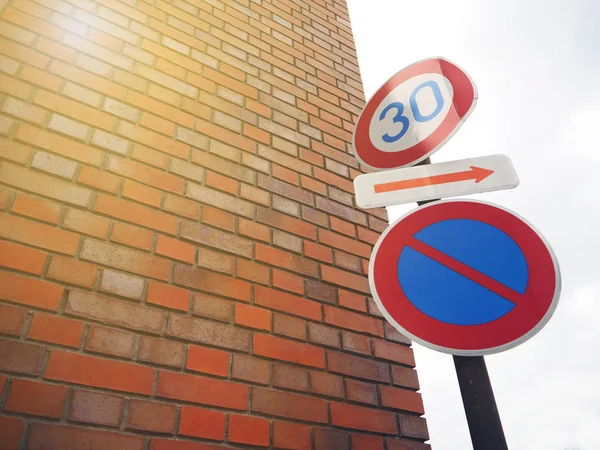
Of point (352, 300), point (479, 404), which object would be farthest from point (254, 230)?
point (479, 404)

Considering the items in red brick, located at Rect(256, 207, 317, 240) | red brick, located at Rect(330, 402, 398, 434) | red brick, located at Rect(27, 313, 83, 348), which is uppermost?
red brick, located at Rect(256, 207, 317, 240)

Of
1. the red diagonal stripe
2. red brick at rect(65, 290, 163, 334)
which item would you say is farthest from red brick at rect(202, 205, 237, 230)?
Result: the red diagonal stripe

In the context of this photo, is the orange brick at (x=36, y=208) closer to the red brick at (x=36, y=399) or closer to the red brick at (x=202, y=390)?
the red brick at (x=36, y=399)

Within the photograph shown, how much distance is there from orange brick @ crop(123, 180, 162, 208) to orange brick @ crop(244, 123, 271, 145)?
61cm

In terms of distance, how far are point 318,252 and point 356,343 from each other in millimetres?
421

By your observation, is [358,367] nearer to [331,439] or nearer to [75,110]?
[331,439]

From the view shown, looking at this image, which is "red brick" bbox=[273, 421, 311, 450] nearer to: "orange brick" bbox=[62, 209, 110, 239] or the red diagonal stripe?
the red diagonal stripe

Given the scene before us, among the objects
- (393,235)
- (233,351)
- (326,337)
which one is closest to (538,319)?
(393,235)

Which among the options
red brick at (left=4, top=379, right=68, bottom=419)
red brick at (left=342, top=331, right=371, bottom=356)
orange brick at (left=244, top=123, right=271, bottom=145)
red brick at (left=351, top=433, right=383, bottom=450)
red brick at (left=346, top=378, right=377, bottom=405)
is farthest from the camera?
orange brick at (left=244, top=123, right=271, bottom=145)

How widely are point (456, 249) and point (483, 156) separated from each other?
13.2 inches

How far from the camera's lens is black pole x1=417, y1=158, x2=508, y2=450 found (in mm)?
1005

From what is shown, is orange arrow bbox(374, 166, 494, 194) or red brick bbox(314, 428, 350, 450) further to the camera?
red brick bbox(314, 428, 350, 450)

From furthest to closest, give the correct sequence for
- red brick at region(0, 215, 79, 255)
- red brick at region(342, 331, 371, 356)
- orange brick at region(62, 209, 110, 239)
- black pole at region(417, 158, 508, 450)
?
1. red brick at region(342, 331, 371, 356)
2. orange brick at region(62, 209, 110, 239)
3. red brick at region(0, 215, 79, 255)
4. black pole at region(417, 158, 508, 450)

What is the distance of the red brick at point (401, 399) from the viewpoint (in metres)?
1.71
